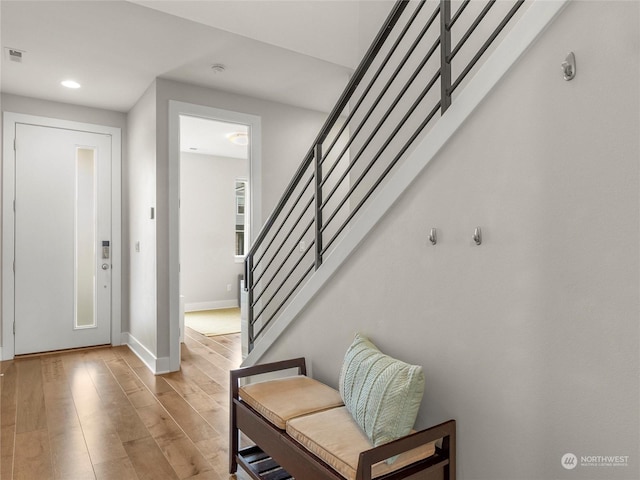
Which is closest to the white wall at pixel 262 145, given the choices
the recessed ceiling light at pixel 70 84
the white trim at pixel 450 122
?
the recessed ceiling light at pixel 70 84

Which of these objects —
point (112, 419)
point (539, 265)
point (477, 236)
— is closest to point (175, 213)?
point (112, 419)

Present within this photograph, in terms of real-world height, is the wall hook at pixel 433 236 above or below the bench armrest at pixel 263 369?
above

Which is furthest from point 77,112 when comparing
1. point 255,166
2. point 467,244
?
point 467,244

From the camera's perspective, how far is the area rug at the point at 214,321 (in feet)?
18.7

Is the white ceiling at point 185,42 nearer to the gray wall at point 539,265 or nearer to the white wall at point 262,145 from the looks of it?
the white wall at point 262,145

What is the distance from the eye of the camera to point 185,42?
325 cm

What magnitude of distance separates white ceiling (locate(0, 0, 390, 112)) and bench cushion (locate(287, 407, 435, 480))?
245cm

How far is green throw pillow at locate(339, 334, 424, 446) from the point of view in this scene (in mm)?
1507

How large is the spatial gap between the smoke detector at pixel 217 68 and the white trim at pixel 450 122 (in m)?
2.34

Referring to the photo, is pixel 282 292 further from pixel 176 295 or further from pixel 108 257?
pixel 108 257

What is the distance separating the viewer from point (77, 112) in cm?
469

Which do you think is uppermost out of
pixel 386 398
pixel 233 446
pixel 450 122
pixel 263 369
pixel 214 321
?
pixel 450 122

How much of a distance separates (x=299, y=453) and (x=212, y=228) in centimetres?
624

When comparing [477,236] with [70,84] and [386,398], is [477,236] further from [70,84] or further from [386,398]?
[70,84]
